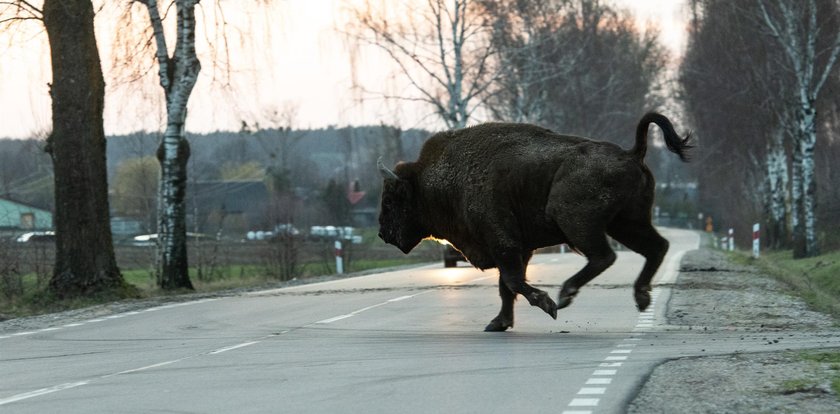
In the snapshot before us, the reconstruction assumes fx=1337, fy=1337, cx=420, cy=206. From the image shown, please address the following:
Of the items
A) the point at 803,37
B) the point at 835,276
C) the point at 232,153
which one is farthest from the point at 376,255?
the point at 232,153

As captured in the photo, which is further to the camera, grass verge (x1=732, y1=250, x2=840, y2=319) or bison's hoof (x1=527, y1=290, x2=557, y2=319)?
grass verge (x1=732, y1=250, x2=840, y2=319)

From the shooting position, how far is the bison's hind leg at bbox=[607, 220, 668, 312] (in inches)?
496

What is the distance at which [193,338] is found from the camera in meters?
13.2

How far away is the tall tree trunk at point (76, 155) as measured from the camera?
2136 centimetres

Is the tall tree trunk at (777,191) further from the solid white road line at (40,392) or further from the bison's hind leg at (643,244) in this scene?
the solid white road line at (40,392)

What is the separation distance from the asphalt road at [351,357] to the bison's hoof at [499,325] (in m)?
0.09

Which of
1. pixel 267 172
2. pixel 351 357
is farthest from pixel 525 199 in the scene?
pixel 267 172

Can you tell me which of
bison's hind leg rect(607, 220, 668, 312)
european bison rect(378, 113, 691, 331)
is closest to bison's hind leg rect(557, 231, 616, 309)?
european bison rect(378, 113, 691, 331)

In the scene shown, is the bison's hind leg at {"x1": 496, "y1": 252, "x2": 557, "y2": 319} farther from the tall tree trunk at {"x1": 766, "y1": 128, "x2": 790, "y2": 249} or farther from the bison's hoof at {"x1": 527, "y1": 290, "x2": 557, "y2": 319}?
the tall tree trunk at {"x1": 766, "y1": 128, "x2": 790, "y2": 249}

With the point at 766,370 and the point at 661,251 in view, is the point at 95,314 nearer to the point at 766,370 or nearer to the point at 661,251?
the point at 661,251

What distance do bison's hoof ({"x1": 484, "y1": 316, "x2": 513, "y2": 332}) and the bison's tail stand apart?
7.03 ft

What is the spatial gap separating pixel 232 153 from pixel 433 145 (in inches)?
6088

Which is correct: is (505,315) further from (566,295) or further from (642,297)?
(642,297)

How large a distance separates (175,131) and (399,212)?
12.1 metres
